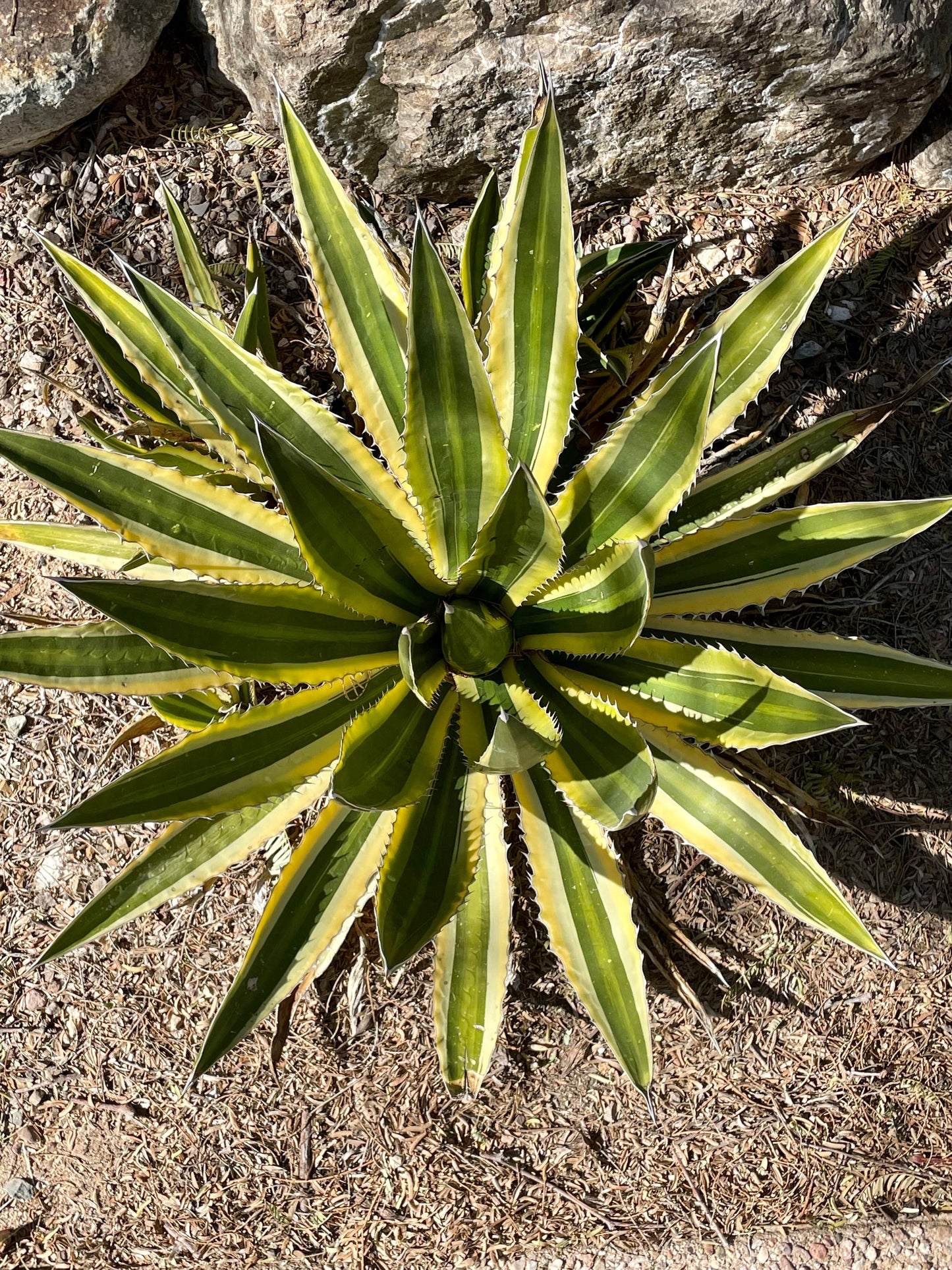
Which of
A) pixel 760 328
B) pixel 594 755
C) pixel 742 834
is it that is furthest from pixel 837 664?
pixel 760 328

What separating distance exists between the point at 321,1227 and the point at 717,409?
2.00 meters

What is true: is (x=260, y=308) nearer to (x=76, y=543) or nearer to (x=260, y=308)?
(x=260, y=308)

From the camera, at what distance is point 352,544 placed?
144 centimetres

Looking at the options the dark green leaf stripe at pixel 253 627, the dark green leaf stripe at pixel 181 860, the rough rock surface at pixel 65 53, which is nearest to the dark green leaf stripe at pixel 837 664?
the dark green leaf stripe at pixel 253 627

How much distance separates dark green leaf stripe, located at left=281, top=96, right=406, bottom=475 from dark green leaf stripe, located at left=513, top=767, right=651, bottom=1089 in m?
0.65

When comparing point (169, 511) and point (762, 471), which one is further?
point (762, 471)

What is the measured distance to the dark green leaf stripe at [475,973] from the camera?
5.66ft

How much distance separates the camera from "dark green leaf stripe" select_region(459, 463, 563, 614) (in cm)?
129

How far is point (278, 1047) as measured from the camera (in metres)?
1.83

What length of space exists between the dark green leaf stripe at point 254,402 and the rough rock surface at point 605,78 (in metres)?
0.81

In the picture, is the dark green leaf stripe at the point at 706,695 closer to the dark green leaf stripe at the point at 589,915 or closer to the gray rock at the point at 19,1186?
the dark green leaf stripe at the point at 589,915

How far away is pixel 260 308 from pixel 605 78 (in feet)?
2.84

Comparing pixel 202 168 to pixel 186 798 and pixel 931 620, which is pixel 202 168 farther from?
pixel 931 620

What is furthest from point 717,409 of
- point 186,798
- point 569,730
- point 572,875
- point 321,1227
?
point 321,1227
